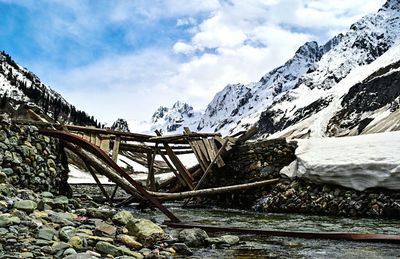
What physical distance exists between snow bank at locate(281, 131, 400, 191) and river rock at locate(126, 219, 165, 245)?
7.86 meters

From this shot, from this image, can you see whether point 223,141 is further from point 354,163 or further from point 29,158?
point 29,158

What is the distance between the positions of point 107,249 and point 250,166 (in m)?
11.7

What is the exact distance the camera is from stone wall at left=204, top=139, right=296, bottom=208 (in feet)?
55.1

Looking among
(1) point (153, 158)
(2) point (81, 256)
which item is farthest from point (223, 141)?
(2) point (81, 256)

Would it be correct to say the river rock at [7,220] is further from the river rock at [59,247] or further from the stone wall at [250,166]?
the stone wall at [250,166]

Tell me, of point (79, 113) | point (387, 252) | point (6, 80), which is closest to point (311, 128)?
point (79, 113)

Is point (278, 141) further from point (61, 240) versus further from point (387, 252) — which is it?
point (61, 240)

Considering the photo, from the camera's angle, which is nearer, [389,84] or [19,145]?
[19,145]

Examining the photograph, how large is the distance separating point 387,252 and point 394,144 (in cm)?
Result: 728

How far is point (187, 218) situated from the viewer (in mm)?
12906

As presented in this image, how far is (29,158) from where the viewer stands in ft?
36.0

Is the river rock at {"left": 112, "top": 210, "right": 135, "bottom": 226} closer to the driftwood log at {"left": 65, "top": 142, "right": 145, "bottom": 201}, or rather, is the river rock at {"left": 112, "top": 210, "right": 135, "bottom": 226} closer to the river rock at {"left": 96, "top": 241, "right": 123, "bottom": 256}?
the river rock at {"left": 96, "top": 241, "right": 123, "bottom": 256}

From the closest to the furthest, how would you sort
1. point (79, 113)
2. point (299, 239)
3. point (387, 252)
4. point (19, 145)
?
1. point (387, 252)
2. point (299, 239)
3. point (19, 145)
4. point (79, 113)

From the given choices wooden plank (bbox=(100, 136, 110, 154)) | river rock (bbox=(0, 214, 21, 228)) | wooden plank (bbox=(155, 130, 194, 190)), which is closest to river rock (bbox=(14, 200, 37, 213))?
river rock (bbox=(0, 214, 21, 228))
